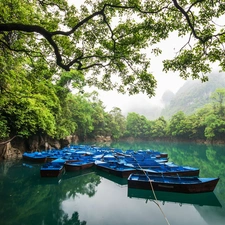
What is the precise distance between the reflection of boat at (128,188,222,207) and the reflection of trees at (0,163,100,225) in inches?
108

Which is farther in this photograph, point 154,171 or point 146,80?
point 154,171

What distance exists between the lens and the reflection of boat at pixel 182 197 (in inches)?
317

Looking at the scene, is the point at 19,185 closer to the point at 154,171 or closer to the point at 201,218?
the point at 154,171

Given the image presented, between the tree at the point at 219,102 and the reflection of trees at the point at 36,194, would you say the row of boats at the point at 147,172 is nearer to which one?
the reflection of trees at the point at 36,194

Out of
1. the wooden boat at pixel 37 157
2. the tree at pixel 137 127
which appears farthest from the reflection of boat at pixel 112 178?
the tree at pixel 137 127

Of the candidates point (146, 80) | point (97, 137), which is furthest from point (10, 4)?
point (97, 137)

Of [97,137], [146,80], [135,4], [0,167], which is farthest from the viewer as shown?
[97,137]

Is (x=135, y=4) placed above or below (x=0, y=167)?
above

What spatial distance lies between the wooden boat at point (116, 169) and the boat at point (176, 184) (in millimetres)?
2178

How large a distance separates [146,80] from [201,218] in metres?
5.90

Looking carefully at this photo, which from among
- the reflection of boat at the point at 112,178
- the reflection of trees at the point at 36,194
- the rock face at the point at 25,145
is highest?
the rock face at the point at 25,145

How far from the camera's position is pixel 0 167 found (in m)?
13.9

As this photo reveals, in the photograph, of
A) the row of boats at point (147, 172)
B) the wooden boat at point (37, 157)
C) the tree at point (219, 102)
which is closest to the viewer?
the row of boats at point (147, 172)

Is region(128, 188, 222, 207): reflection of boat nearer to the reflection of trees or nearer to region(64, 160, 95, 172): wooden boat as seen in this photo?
the reflection of trees
